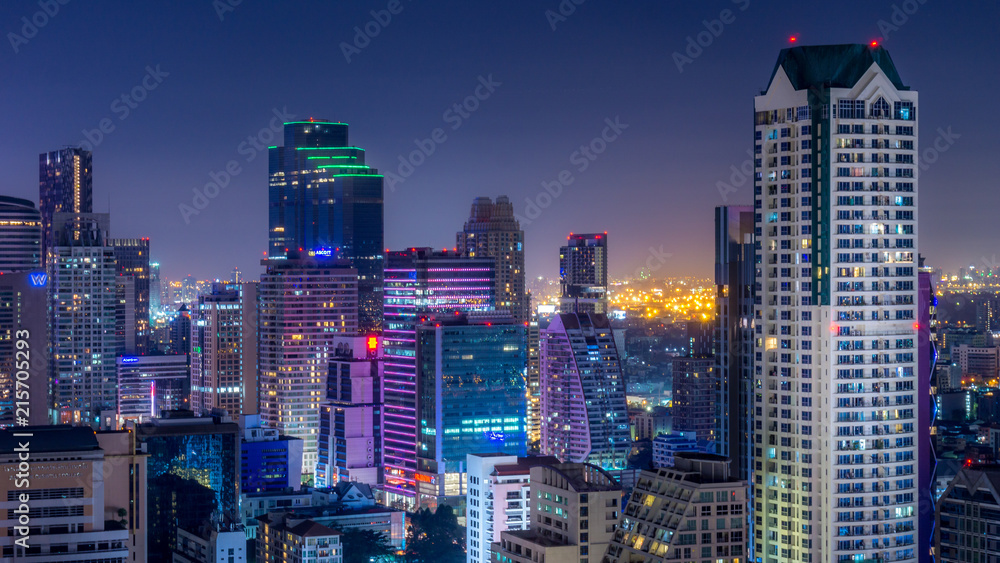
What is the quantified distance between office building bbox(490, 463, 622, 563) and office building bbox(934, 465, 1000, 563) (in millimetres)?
9955

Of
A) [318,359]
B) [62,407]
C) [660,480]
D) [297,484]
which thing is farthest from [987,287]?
[660,480]

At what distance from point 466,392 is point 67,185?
158 feet

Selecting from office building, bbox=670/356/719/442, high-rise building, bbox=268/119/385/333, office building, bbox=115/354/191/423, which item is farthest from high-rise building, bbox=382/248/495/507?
high-rise building, bbox=268/119/385/333

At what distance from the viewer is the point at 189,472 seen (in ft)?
189

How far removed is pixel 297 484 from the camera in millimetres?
68250

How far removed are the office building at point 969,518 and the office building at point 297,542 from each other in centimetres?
1936

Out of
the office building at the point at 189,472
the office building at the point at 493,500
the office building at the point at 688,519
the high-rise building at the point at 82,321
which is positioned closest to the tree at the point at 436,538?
the office building at the point at 493,500

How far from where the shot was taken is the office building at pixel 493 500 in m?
46.9

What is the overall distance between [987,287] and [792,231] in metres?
60.0

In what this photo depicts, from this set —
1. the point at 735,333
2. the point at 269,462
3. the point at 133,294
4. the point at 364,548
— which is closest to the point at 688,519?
the point at 735,333

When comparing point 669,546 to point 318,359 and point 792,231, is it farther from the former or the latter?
point 318,359

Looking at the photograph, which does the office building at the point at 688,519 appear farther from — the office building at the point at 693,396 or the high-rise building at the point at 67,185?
the high-rise building at the point at 67,185

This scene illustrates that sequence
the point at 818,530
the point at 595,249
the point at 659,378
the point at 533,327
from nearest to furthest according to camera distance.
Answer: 1. the point at 818,530
2. the point at 533,327
3. the point at 659,378
4. the point at 595,249

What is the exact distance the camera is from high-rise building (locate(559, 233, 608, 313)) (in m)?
112
